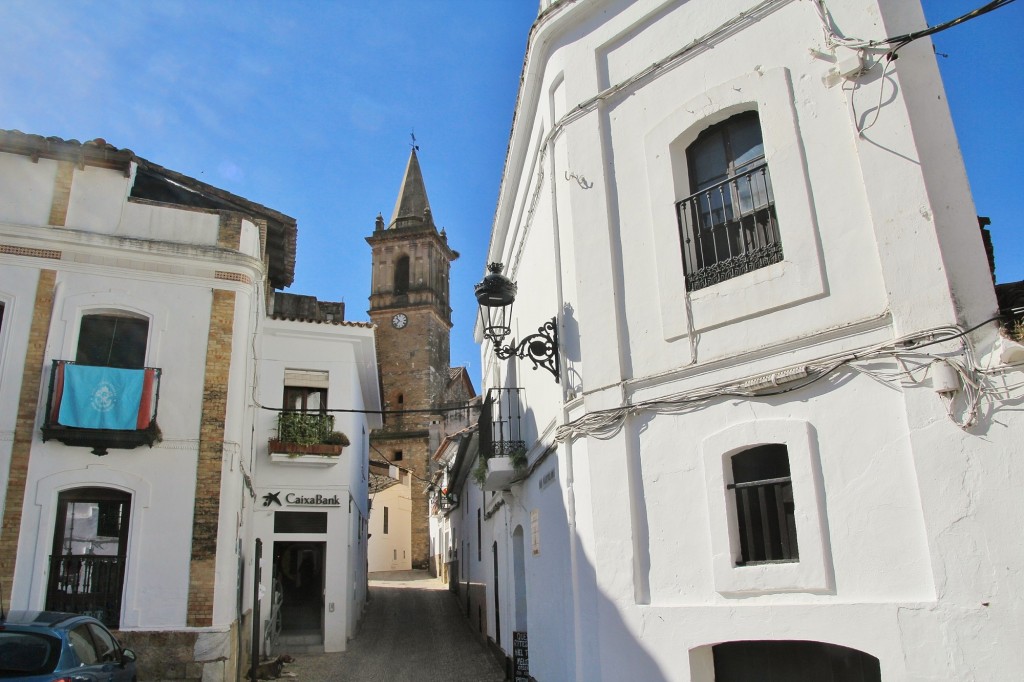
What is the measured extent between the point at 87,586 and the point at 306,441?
20.8ft

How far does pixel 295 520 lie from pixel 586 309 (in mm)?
11265

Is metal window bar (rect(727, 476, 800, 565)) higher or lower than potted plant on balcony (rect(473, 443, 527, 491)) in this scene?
lower

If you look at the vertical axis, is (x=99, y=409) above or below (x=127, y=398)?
below

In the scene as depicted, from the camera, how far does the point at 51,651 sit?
7.11 metres

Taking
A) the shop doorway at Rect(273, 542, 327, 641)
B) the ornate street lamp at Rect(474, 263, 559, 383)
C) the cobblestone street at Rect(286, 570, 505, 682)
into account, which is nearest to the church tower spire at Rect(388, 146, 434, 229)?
the cobblestone street at Rect(286, 570, 505, 682)

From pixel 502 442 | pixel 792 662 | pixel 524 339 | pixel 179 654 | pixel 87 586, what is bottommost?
pixel 179 654

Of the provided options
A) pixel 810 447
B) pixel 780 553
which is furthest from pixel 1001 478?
pixel 780 553

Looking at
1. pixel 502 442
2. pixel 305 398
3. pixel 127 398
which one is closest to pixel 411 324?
pixel 305 398

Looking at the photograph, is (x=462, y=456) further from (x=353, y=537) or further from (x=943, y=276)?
(x=943, y=276)

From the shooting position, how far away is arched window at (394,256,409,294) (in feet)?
177

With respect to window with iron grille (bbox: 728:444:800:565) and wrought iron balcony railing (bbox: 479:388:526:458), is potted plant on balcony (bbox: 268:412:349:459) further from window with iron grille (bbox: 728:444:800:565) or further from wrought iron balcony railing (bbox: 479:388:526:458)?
window with iron grille (bbox: 728:444:800:565)

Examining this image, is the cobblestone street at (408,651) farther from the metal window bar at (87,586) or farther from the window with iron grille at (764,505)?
the window with iron grille at (764,505)

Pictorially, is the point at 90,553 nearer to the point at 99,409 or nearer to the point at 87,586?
the point at 87,586

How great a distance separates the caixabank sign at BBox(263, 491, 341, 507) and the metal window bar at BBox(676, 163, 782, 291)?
475 inches
